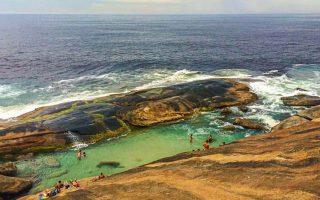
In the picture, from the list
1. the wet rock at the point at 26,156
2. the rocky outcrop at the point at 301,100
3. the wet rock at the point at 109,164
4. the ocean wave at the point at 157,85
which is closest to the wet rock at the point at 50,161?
the wet rock at the point at 26,156

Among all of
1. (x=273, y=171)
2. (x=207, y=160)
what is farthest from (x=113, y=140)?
(x=273, y=171)

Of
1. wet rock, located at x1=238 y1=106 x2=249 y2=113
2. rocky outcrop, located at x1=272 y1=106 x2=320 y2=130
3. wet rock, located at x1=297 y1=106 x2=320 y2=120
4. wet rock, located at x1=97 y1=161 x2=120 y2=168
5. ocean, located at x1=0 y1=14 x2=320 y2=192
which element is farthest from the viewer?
wet rock, located at x1=238 y1=106 x2=249 y2=113

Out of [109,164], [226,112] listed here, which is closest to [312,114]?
[226,112]

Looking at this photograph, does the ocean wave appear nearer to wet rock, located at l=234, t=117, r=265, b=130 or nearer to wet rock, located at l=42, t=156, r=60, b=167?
wet rock, located at l=234, t=117, r=265, b=130

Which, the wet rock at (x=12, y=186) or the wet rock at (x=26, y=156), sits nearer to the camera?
the wet rock at (x=12, y=186)

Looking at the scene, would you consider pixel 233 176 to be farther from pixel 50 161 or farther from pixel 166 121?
pixel 166 121

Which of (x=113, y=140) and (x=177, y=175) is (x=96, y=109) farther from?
(x=177, y=175)

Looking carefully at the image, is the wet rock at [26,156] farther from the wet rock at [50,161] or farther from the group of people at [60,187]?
the group of people at [60,187]

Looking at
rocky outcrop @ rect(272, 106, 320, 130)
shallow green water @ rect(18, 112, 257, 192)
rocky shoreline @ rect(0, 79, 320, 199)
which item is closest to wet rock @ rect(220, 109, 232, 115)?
rocky shoreline @ rect(0, 79, 320, 199)
